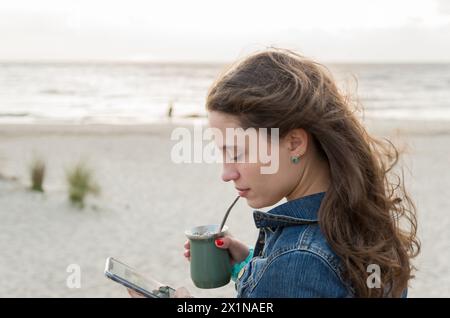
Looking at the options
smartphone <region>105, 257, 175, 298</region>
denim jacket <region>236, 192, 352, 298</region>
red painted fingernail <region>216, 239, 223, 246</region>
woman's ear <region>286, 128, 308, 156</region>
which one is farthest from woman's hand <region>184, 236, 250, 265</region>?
woman's ear <region>286, 128, 308, 156</region>

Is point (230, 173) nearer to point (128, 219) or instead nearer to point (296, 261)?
point (296, 261)

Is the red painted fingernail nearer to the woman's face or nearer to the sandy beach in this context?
the woman's face

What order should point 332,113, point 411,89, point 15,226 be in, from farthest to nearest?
point 411,89, point 15,226, point 332,113

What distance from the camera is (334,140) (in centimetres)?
128

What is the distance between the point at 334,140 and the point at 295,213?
186 mm

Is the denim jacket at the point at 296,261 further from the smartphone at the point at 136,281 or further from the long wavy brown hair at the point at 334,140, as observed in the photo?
the smartphone at the point at 136,281

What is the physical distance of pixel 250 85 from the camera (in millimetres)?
1273

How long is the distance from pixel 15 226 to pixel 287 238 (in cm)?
522

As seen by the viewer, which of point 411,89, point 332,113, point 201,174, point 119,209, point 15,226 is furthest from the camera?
point 411,89

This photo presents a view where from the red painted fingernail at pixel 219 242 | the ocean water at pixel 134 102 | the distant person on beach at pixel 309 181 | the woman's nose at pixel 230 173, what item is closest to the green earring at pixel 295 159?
the distant person on beach at pixel 309 181

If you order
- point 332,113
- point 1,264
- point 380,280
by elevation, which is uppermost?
point 332,113

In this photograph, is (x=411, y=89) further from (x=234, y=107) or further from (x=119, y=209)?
(x=234, y=107)

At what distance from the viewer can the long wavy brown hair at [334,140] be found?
1.21 metres
